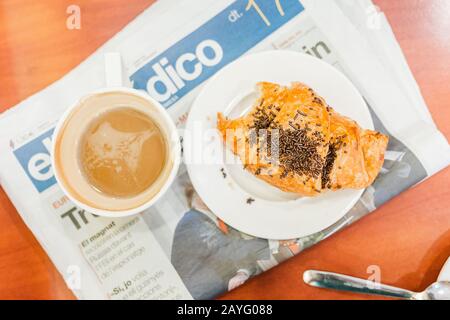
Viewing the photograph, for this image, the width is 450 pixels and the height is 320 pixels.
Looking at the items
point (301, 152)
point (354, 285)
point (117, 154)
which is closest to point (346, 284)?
point (354, 285)

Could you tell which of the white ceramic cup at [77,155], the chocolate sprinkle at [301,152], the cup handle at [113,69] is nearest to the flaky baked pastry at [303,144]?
the chocolate sprinkle at [301,152]

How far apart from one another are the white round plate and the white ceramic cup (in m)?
0.09

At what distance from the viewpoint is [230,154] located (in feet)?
2.71

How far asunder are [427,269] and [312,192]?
0.31 m

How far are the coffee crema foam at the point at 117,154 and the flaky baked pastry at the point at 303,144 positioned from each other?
141 mm

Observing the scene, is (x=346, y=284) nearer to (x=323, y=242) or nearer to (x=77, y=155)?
(x=323, y=242)

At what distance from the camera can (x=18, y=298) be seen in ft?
2.83

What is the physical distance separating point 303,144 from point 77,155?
0.39 meters

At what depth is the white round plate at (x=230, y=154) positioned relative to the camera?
0.80 m

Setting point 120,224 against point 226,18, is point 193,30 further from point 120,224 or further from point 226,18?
point 120,224

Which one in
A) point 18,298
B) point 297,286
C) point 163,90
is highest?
point 163,90

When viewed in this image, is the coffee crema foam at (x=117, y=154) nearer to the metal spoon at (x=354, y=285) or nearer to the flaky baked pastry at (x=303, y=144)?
the flaky baked pastry at (x=303, y=144)

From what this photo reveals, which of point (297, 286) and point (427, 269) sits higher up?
point (297, 286)
